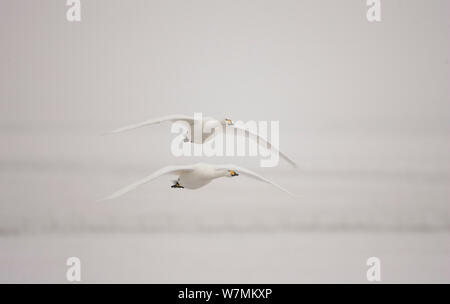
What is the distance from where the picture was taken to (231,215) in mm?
5566

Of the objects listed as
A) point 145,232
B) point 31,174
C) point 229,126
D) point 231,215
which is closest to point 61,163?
point 31,174

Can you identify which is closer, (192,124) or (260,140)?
(192,124)

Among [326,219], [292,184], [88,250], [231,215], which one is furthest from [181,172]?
[292,184]

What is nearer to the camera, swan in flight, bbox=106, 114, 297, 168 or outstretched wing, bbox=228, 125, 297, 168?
swan in flight, bbox=106, 114, 297, 168

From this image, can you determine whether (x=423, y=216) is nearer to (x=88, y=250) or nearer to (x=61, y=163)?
(x=88, y=250)

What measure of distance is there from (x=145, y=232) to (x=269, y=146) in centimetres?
215

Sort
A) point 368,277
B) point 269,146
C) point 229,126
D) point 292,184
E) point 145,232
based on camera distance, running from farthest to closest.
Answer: point 292,184 → point 145,232 → point 368,277 → point 269,146 → point 229,126

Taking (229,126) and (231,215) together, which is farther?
(231,215)

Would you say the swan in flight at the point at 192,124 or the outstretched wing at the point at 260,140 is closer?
the swan in flight at the point at 192,124

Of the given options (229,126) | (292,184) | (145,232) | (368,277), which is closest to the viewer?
(229,126)

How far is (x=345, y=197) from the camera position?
19.5 feet

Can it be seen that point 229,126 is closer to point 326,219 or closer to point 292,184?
point 326,219

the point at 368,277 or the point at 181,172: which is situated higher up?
the point at 181,172

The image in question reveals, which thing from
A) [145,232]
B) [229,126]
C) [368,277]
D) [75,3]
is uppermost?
[75,3]
